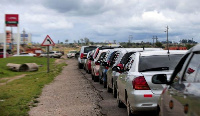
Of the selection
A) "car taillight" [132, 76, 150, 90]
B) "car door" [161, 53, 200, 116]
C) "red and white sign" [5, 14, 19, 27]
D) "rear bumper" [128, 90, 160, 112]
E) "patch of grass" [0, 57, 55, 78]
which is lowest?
"patch of grass" [0, 57, 55, 78]

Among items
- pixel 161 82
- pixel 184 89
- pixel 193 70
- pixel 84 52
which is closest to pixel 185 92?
pixel 184 89

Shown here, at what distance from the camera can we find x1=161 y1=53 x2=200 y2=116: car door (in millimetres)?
3752

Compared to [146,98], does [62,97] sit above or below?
below

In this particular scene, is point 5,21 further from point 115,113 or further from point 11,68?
point 115,113

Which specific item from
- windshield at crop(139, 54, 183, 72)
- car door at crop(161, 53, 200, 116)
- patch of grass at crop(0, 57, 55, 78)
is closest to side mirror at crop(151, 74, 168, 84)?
car door at crop(161, 53, 200, 116)

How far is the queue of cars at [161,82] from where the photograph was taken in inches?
163

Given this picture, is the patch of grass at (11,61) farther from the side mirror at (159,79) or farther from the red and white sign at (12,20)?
the side mirror at (159,79)

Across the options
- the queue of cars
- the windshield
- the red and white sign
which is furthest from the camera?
the red and white sign

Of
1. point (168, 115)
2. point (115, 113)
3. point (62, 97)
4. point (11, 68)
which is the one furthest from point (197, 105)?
point (11, 68)

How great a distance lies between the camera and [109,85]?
13.3 metres

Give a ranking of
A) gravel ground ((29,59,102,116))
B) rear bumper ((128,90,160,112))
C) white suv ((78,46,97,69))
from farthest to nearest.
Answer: white suv ((78,46,97,69)), gravel ground ((29,59,102,116)), rear bumper ((128,90,160,112))

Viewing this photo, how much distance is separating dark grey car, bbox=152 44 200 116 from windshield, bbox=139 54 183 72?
8.07 feet

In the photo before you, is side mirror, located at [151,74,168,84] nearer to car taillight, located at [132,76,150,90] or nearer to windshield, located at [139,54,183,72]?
car taillight, located at [132,76,150,90]

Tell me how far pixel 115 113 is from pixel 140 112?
68.3 inches
